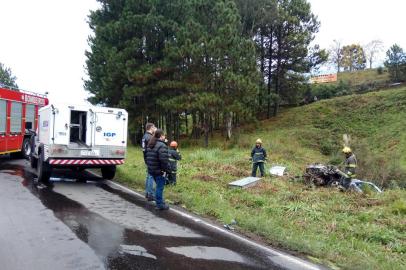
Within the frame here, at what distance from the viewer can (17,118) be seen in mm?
18953

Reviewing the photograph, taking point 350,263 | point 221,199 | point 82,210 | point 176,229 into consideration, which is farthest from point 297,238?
point 82,210

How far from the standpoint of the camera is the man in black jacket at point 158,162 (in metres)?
9.77

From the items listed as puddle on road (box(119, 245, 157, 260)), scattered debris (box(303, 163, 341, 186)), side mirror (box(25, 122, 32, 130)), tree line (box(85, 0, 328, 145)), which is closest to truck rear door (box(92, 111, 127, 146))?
scattered debris (box(303, 163, 341, 186))

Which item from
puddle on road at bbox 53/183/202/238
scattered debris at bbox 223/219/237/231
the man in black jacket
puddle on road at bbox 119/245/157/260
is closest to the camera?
puddle on road at bbox 119/245/157/260

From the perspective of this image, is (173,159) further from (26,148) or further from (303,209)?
(26,148)

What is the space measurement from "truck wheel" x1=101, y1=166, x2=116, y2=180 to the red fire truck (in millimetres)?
5806

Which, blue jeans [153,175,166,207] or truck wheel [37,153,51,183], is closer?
blue jeans [153,175,166,207]

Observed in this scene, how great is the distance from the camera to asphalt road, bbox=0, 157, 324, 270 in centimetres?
582

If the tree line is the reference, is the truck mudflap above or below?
below

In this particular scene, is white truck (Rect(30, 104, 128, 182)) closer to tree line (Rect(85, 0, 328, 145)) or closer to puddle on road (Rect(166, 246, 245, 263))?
puddle on road (Rect(166, 246, 245, 263))

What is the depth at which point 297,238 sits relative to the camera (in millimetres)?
7633

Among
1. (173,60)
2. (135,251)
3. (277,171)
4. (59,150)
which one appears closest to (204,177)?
(277,171)

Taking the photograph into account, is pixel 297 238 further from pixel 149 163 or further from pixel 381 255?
pixel 149 163

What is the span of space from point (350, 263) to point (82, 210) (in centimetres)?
554
